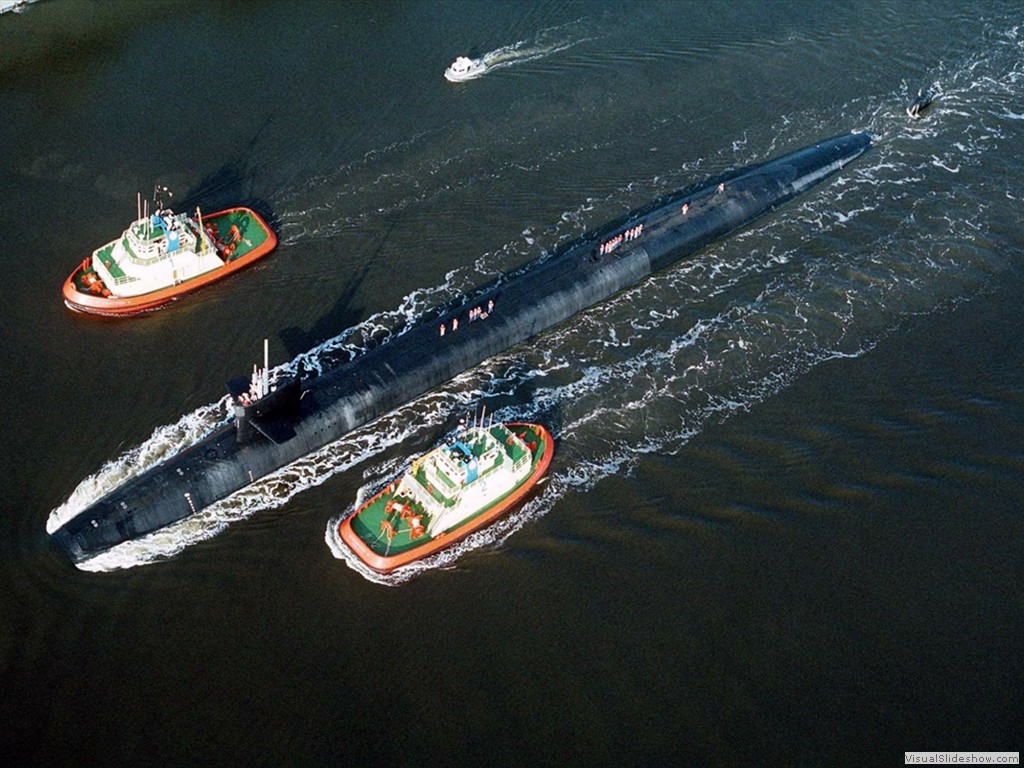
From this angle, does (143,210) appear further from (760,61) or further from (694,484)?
(760,61)

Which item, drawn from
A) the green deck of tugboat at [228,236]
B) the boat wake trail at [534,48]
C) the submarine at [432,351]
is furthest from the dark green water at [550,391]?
the green deck of tugboat at [228,236]

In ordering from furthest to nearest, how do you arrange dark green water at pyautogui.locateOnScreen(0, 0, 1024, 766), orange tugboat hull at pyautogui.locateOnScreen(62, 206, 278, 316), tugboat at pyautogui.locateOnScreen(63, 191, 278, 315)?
tugboat at pyautogui.locateOnScreen(63, 191, 278, 315), orange tugboat hull at pyautogui.locateOnScreen(62, 206, 278, 316), dark green water at pyautogui.locateOnScreen(0, 0, 1024, 766)

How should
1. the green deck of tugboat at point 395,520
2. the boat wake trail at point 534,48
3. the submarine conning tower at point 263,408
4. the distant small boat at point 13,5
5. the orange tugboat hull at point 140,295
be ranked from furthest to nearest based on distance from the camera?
the distant small boat at point 13,5 → the boat wake trail at point 534,48 → the orange tugboat hull at point 140,295 → the submarine conning tower at point 263,408 → the green deck of tugboat at point 395,520

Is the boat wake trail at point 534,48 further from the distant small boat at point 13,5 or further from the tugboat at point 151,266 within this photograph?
the distant small boat at point 13,5

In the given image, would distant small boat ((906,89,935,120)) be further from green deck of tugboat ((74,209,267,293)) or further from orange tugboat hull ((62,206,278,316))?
green deck of tugboat ((74,209,267,293))

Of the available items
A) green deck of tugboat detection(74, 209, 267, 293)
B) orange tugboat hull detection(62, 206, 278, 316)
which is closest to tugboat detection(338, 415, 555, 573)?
orange tugboat hull detection(62, 206, 278, 316)

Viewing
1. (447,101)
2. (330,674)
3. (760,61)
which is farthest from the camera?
(760,61)

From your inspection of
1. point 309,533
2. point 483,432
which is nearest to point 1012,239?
point 483,432

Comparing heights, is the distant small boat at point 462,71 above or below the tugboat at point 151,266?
above
